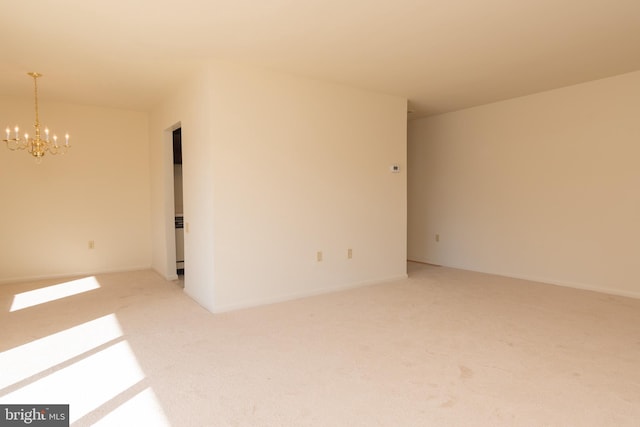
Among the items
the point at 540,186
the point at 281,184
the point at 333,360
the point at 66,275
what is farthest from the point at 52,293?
the point at 540,186

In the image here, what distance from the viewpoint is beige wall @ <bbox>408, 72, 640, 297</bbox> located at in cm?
434

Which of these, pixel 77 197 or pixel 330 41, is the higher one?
pixel 330 41

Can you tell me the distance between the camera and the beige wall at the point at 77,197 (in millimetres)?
5055

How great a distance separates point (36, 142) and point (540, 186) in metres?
6.23

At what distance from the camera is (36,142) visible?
4188mm

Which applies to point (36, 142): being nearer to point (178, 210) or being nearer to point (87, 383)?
point (178, 210)

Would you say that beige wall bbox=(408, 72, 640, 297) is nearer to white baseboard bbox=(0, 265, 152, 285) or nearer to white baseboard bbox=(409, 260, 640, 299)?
white baseboard bbox=(409, 260, 640, 299)

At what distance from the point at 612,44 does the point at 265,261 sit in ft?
12.8

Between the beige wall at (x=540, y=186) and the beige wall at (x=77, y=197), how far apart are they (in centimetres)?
471

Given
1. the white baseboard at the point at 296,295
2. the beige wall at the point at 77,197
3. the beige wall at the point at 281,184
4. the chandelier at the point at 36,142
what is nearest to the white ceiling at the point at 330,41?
the beige wall at the point at 281,184

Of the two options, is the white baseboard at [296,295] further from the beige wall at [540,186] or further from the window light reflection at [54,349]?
the beige wall at [540,186]

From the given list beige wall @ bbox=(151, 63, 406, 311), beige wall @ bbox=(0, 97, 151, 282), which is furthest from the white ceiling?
beige wall @ bbox=(0, 97, 151, 282)

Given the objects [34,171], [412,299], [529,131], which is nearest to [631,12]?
[529,131]

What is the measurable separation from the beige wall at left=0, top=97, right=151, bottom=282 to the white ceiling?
897 millimetres
